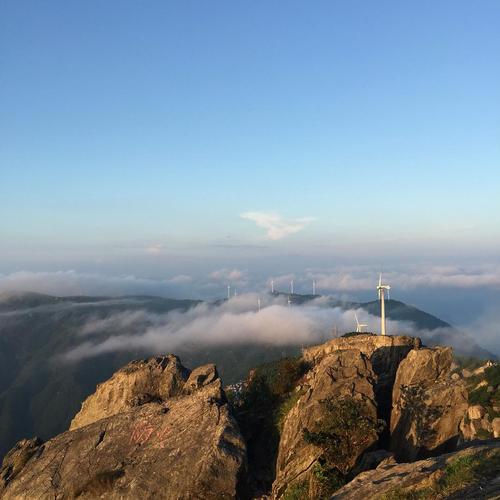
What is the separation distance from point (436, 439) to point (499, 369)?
535 feet

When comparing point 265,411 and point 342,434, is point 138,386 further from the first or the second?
point 342,434

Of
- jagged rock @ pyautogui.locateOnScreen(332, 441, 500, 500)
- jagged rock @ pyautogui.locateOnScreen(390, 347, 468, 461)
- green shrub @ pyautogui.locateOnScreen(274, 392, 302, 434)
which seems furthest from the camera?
green shrub @ pyautogui.locateOnScreen(274, 392, 302, 434)

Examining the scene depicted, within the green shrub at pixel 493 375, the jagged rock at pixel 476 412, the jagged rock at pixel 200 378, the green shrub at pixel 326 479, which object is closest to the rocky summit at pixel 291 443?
the green shrub at pixel 326 479

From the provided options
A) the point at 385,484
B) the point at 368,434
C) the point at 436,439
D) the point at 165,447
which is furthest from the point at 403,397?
the point at 165,447

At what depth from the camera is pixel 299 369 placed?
179 feet

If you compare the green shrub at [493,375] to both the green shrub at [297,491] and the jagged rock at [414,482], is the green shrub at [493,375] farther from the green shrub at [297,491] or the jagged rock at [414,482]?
the jagged rock at [414,482]

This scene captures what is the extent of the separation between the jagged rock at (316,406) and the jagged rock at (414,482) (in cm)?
788

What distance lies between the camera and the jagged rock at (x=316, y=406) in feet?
122

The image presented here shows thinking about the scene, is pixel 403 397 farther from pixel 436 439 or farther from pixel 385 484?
pixel 385 484

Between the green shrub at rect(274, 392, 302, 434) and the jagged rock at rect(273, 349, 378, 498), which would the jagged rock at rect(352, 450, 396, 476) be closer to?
the jagged rock at rect(273, 349, 378, 498)

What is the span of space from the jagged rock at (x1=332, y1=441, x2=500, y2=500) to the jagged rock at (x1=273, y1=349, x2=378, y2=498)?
788cm

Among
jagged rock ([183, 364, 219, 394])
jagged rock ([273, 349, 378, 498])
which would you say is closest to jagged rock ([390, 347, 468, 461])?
jagged rock ([273, 349, 378, 498])

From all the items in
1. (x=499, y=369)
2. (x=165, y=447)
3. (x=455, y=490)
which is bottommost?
(x=499, y=369)

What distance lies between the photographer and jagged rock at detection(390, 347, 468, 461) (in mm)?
39219
